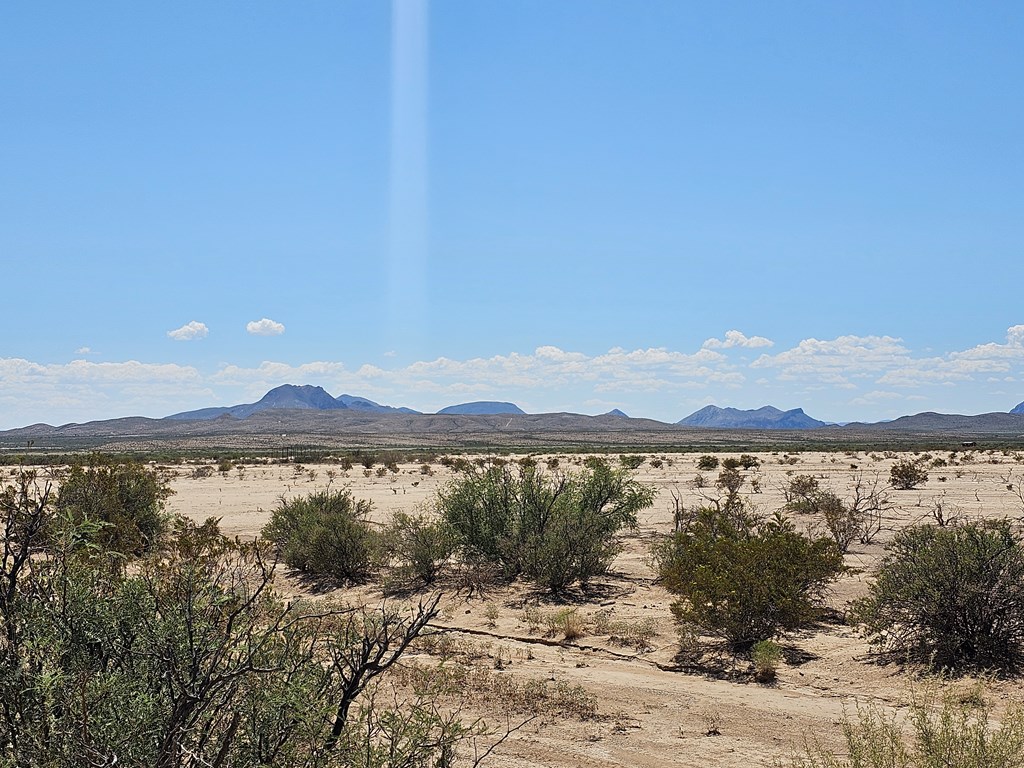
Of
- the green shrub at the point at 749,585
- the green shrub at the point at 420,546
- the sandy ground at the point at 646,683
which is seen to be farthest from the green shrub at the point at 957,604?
the green shrub at the point at 420,546

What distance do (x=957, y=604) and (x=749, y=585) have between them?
2.38 metres

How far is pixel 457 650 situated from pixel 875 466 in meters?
45.7

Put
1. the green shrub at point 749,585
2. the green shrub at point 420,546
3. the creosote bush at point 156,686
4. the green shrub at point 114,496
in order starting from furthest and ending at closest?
the green shrub at point 114,496 < the green shrub at point 420,546 < the green shrub at point 749,585 < the creosote bush at point 156,686

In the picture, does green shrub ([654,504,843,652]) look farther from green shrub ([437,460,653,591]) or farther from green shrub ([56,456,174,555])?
green shrub ([56,456,174,555])

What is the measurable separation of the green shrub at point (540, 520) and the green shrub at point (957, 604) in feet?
17.7

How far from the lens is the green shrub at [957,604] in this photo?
30.2ft

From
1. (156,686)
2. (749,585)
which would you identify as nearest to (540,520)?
(749,585)

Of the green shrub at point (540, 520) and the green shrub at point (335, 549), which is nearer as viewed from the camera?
the green shrub at point (540, 520)

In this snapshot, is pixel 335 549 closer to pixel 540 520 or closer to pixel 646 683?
pixel 540 520

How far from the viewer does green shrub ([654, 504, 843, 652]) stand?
10211 mm

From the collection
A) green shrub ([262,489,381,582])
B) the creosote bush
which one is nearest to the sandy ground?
green shrub ([262,489,381,582])

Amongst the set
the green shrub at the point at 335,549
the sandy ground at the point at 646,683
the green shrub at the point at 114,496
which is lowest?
the sandy ground at the point at 646,683

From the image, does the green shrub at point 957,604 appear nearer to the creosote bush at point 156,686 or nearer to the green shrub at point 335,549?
the creosote bush at point 156,686

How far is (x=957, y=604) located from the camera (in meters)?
9.34
